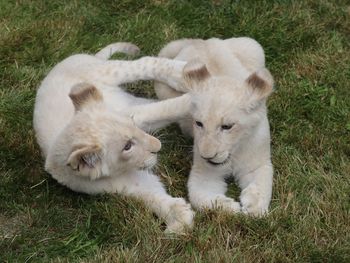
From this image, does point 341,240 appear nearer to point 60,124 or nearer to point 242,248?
point 242,248

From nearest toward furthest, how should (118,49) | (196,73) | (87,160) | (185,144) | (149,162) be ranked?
(87,160) → (149,162) → (196,73) → (185,144) → (118,49)

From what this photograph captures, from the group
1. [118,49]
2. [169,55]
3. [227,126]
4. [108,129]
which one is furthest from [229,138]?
[118,49]

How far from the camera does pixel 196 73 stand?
14.1 ft

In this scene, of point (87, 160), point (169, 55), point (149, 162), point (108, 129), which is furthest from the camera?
point (169, 55)

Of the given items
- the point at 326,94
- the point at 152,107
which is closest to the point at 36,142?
the point at 152,107

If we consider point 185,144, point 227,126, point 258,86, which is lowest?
point 185,144

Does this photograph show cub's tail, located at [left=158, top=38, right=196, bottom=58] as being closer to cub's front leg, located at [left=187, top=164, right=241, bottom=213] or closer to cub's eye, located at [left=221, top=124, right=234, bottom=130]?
cub's front leg, located at [left=187, top=164, right=241, bottom=213]

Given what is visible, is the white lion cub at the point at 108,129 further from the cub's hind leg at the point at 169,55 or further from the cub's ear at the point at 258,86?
the cub's ear at the point at 258,86

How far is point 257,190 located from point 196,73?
2.73 feet

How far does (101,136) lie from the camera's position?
398 centimetres

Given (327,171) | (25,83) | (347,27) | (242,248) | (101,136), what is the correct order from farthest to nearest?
(347,27), (25,83), (327,171), (101,136), (242,248)

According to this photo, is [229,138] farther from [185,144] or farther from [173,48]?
[173,48]

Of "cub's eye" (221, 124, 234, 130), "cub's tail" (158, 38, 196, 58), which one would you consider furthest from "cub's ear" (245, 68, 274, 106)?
"cub's tail" (158, 38, 196, 58)

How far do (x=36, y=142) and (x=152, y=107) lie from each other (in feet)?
2.91
